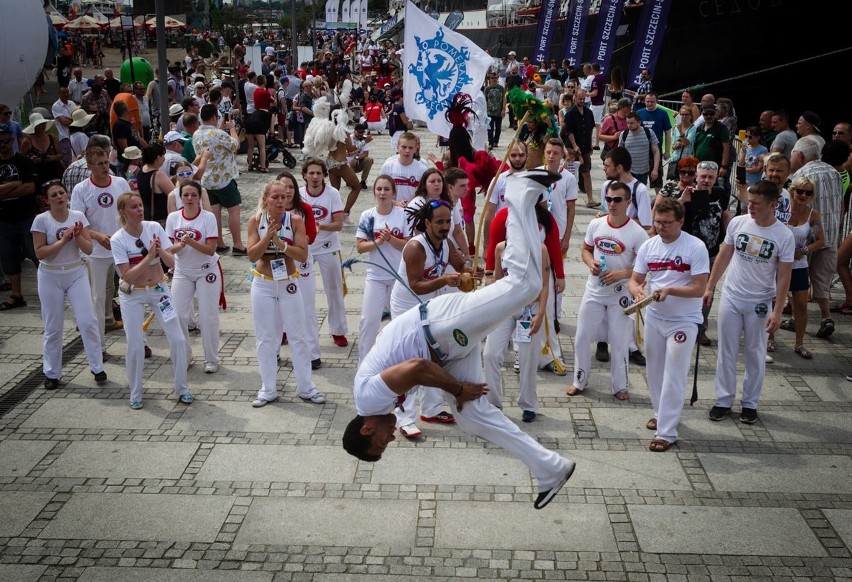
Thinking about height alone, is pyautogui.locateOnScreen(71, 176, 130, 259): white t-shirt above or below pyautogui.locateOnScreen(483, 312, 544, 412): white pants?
above

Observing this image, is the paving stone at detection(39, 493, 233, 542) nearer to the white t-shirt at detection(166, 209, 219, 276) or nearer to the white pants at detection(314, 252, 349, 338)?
the white t-shirt at detection(166, 209, 219, 276)

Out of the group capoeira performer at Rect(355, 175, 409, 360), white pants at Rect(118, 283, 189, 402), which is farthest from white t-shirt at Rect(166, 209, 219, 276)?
capoeira performer at Rect(355, 175, 409, 360)

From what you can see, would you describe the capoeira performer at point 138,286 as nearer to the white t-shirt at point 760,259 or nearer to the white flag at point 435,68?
the white flag at point 435,68

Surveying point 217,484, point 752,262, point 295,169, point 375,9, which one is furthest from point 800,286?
point 375,9

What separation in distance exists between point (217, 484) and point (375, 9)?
113592 mm

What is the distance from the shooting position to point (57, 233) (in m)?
8.39

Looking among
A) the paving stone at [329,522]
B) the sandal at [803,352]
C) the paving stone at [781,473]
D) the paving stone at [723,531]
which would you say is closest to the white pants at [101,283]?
the paving stone at [329,522]

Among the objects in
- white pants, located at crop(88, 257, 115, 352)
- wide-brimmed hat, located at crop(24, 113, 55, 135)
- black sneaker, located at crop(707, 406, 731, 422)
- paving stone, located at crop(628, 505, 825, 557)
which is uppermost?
wide-brimmed hat, located at crop(24, 113, 55, 135)

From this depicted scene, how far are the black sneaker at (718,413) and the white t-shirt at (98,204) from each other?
6.26 m

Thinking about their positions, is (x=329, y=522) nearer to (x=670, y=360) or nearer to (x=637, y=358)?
(x=670, y=360)

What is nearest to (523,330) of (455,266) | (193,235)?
(455,266)

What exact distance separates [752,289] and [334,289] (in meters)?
4.25

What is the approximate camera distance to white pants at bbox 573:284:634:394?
25.8 ft

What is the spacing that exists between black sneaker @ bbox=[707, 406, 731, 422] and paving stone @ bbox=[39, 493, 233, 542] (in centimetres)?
421
